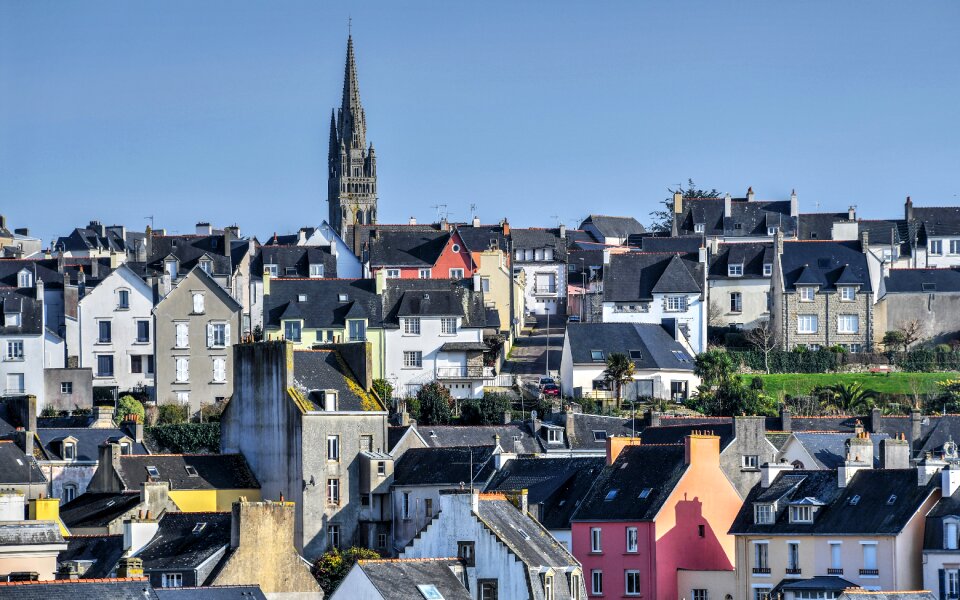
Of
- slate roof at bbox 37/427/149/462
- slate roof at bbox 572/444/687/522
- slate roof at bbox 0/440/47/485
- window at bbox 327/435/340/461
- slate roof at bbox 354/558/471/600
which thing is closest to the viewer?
slate roof at bbox 354/558/471/600

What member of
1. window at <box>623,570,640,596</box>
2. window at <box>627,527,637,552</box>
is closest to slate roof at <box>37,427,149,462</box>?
window at <box>627,527,637,552</box>

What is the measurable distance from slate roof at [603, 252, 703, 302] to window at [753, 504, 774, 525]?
3753cm

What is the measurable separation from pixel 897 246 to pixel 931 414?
29.8 meters

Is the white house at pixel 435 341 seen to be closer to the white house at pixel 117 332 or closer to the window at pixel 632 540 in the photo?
the white house at pixel 117 332

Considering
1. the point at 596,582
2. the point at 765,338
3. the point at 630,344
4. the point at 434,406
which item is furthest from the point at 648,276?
the point at 596,582

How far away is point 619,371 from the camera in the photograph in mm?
84312

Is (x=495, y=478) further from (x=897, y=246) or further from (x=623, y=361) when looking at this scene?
(x=897, y=246)

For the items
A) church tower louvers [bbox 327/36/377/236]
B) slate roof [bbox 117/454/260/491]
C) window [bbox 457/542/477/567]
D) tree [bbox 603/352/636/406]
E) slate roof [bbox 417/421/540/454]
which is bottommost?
window [bbox 457/542/477/567]

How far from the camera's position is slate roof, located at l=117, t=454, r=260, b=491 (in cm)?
6431

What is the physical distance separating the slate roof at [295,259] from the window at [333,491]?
34.8 meters

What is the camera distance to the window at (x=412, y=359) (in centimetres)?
8762

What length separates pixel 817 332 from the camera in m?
94.6

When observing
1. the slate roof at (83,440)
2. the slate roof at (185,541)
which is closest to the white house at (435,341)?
the slate roof at (83,440)

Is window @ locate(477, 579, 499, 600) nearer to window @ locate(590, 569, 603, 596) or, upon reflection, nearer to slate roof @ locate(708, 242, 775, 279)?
window @ locate(590, 569, 603, 596)
